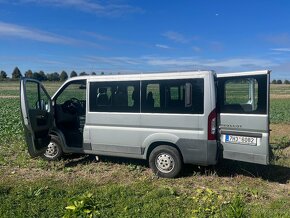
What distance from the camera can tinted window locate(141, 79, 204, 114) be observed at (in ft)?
20.9

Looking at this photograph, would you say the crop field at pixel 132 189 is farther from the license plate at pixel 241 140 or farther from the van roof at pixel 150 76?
the van roof at pixel 150 76

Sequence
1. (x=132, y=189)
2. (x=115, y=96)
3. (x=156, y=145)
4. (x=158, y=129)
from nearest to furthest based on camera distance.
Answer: (x=132, y=189) < (x=158, y=129) < (x=156, y=145) < (x=115, y=96)

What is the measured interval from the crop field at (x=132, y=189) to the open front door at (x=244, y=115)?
2.18 feet

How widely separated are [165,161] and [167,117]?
911mm

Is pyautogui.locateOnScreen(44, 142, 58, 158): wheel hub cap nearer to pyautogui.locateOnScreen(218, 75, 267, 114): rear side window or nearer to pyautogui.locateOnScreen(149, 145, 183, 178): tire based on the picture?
pyautogui.locateOnScreen(149, 145, 183, 178): tire

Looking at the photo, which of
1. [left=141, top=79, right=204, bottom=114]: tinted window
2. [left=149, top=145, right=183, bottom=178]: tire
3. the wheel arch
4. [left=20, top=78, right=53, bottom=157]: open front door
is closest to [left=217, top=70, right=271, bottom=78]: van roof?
[left=141, top=79, right=204, bottom=114]: tinted window

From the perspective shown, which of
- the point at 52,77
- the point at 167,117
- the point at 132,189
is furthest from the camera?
the point at 52,77

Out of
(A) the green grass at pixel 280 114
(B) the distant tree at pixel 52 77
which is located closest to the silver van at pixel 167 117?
(A) the green grass at pixel 280 114

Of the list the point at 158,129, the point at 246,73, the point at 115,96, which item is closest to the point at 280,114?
the point at 246,73

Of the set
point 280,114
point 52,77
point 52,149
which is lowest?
point 52,149

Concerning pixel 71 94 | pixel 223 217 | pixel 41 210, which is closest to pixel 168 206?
pixel 223 217

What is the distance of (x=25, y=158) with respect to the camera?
8.32m

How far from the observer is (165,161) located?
22.4 ft

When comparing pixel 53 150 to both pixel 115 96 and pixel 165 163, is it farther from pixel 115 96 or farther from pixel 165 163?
pixel 165 163
